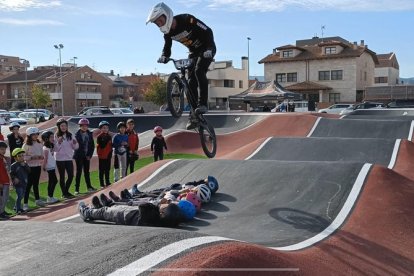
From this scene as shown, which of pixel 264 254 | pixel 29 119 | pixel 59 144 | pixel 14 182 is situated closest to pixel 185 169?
pixel 59 144

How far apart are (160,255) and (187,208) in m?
2.92

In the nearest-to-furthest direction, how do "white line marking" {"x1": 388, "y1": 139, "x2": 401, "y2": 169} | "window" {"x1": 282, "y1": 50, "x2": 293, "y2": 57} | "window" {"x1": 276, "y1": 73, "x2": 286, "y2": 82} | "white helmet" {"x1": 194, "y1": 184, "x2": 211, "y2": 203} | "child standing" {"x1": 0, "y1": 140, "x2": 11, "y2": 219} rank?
1. "white helmet" {"x1": 194, "y1": 184, "x2": 211, "y2": 203}
2. "child standing" {"x1": 0, "y1": 140, "x2": 11, "y2": 219}
3. "white line marking" {"x1": 388, "y1": 139, "x2": 401, "y2": 169}
4. "window" {"x1": 282, "y1": 50, "x2": 293, "y2": 57}
5. "window" {"x1": 276, "y1": 73, "x2": 286, "y2": 82}

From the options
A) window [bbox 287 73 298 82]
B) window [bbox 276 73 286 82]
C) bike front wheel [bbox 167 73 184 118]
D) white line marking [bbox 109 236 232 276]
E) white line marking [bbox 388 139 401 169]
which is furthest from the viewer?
window [bbox 276 73 286 82]

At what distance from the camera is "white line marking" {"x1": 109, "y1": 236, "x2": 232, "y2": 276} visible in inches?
152

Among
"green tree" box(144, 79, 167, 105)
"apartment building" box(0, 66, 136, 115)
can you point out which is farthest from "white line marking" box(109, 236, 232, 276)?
"apartment building" box(0, 66, 136, 115)

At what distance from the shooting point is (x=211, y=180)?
8523 mm

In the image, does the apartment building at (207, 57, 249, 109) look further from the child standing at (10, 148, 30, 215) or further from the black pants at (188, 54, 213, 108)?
the black pants at (188, 54, 213, 108)

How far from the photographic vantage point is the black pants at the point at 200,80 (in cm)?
745

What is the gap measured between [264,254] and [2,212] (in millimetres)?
6677

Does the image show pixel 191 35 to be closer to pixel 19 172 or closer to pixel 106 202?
pixel 106 202

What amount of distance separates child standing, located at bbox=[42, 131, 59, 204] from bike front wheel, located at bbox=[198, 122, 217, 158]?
398 centimetres

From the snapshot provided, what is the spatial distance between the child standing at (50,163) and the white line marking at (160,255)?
6.61 meters

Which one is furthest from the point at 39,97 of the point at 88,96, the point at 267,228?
the point at 267,228

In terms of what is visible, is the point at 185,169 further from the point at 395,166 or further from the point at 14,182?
the point at 395,166
